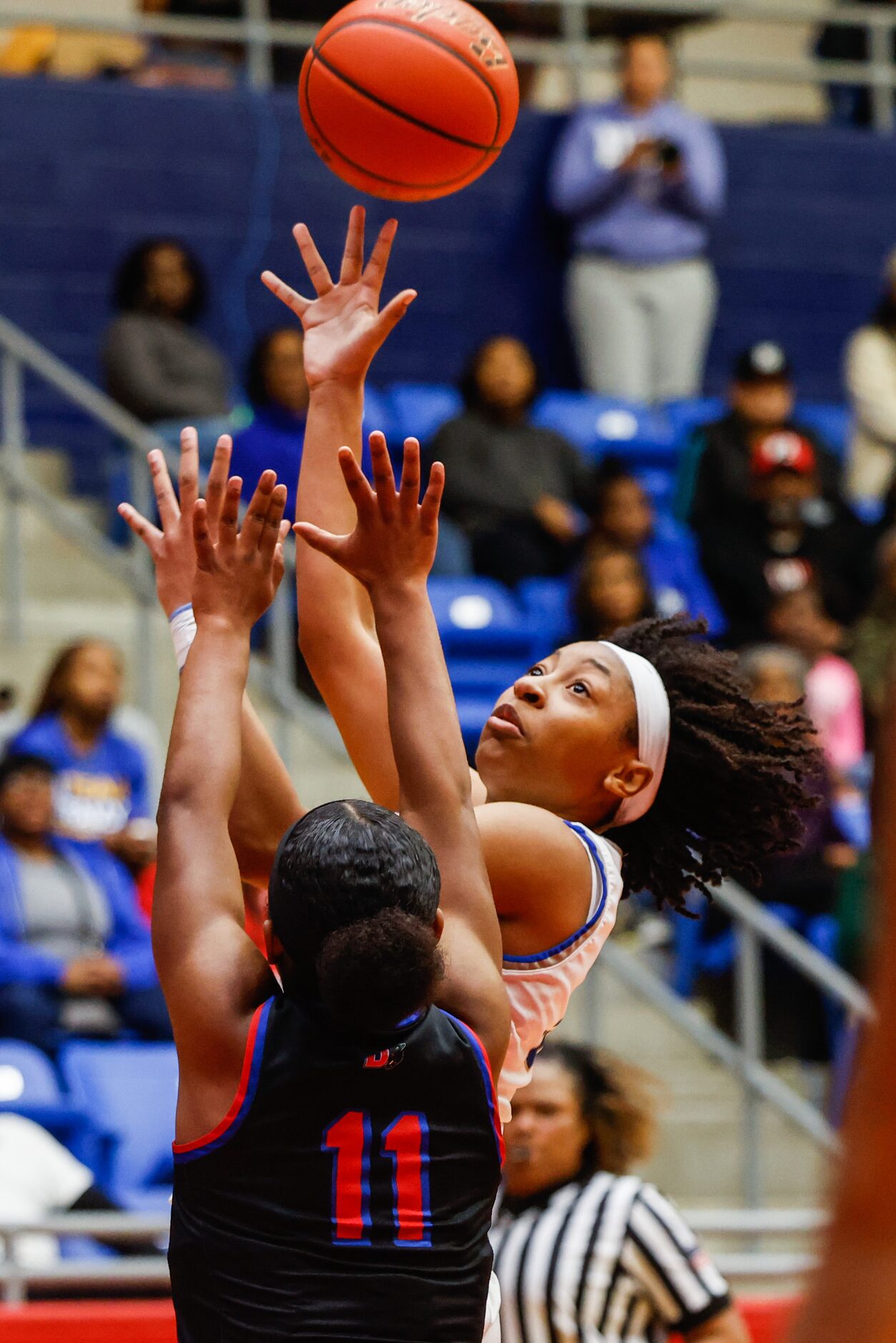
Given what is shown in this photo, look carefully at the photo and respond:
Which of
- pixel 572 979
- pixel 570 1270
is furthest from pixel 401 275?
pixel 572 979

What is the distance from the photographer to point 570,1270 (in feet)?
12.3

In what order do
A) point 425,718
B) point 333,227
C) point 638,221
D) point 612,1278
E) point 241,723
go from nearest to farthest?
point 425,718
point 241,723
point 612,1278
point 638,221
point 333,227

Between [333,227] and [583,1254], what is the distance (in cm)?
671

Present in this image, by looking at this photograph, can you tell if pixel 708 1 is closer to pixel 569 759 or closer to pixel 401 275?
pixel 401 275

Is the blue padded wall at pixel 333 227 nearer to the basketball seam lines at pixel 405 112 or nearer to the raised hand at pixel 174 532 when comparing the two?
the basketball seam lines at pixel 405 112

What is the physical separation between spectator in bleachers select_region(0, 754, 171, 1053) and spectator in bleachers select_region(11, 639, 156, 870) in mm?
201

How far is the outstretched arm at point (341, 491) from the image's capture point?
3.03 meters

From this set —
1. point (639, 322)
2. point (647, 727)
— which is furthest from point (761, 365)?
point (647, 727)

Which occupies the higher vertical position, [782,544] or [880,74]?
[880,74]

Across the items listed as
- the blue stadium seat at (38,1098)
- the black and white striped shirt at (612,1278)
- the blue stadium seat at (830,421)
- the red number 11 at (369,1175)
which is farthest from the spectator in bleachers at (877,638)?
the red number 11 at (369,1175)

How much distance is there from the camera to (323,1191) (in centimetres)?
222

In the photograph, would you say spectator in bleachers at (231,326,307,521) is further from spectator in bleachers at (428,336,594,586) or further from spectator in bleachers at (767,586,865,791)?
spectator in bleachers at (767,586,865,791)

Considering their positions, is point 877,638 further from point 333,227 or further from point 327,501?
point 327,501

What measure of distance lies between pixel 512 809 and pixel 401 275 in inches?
296
